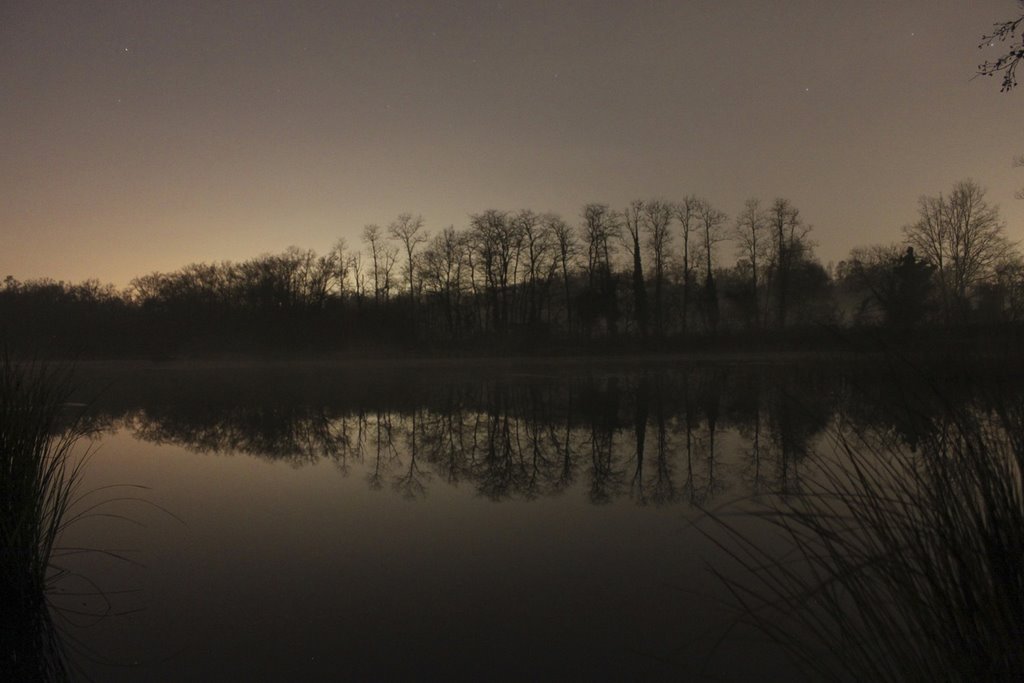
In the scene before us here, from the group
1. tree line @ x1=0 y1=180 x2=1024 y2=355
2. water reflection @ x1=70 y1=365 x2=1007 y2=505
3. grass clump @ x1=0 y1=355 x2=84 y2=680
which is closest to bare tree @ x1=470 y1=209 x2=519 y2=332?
tree line @ x1=0 y1=180 x2=1024 y2=355

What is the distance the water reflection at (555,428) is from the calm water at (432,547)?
0.26ft

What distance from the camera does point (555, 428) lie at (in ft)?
44.0

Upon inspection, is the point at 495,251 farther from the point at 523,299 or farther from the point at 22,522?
the point at 22,522

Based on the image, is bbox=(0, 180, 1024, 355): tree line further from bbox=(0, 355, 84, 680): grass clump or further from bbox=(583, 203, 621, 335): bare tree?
bbox=(0, 355, 84, 680): grass clump

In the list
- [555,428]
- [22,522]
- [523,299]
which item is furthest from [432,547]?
[523,299]

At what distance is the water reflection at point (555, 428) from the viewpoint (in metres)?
7.85

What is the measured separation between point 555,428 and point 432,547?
741 centimetres

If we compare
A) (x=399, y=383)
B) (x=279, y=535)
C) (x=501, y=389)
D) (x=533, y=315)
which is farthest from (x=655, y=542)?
(x=533, y=315)

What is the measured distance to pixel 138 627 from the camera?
4.60 m

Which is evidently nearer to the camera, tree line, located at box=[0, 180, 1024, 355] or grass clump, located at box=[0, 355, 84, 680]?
grass clump, located at box=[0, 355, 84, 680]

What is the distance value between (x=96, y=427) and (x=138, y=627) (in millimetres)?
13555

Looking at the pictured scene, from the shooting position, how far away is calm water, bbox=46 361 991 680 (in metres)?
4.10

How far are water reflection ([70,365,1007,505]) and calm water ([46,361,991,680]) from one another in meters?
0.08

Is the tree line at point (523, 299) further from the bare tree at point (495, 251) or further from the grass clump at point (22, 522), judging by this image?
the grass clump at point (22, 522)
